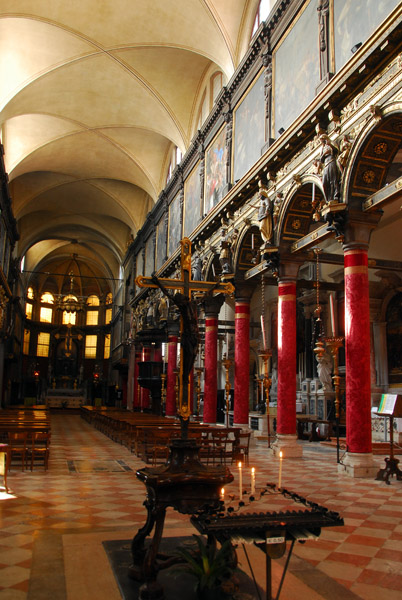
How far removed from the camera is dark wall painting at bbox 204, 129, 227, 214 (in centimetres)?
1812

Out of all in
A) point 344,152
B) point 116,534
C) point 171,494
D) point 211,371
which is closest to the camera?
point 171,494

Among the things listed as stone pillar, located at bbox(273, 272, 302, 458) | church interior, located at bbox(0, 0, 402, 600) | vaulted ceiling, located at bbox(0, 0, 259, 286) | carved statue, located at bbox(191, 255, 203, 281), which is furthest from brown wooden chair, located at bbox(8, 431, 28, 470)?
vaulted ceiling, located at bbox(0, 0, 259, 286)

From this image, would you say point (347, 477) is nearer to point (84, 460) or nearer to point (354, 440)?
point (354, 440)

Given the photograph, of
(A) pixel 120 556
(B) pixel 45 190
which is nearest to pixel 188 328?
(A) pixel 120 556

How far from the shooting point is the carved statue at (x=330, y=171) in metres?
10.3

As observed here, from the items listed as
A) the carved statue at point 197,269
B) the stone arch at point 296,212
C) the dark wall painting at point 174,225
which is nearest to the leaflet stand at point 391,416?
the stone arch at point 296,212

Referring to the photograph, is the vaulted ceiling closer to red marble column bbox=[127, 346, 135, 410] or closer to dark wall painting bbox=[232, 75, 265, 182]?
dark wall painting bbox=[232, 75, 265, 182]

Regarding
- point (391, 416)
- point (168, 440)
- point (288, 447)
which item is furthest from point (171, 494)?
point (288, 447)

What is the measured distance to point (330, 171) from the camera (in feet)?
34.2

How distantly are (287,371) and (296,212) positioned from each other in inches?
153

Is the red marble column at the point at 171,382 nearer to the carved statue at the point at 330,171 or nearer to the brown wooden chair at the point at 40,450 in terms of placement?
the brown wooden chair at the point at 40,450

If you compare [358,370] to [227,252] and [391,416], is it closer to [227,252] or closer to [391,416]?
[391,416]

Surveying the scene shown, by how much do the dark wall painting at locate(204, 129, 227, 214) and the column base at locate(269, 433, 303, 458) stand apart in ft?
28.5

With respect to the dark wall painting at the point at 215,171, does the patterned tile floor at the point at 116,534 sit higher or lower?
lower
